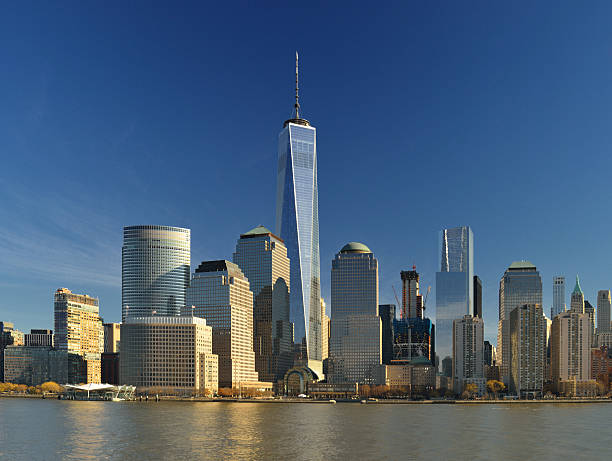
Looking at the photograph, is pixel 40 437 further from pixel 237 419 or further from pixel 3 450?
pixel 237 419

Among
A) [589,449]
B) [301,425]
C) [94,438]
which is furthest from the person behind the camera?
[301,425]

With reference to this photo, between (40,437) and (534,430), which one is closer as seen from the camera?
(40,437)

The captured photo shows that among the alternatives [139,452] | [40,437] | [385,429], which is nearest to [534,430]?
[385,429]

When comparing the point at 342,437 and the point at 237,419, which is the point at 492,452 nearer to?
the point at 342,437

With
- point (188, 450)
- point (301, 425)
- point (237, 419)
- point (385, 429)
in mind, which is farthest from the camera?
point (237, 419)

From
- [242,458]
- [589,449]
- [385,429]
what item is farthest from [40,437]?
[589,449]

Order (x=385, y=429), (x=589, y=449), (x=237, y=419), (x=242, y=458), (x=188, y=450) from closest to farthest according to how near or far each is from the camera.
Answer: (x=242, y=458) < (x=188, y=450) < (x=589, y=449) < (x=385, y=429) < (x=237, y=419)

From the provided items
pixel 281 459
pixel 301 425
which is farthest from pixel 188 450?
pixel 301 425

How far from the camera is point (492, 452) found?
120 metres

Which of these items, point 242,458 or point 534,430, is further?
point 534,430

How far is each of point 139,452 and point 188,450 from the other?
308 inches

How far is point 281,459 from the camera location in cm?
10869

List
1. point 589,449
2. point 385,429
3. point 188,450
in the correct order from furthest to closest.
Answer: point 385,429 → point 589,449 → point 188,450

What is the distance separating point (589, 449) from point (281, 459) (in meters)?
57.4
